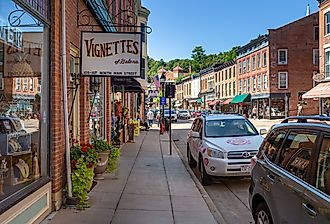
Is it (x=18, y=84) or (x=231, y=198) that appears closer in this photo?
(x=18, y=84)

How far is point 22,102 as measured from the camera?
5902 millimetres

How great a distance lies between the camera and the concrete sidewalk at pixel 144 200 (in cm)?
631

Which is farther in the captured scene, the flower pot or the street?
the flower pot

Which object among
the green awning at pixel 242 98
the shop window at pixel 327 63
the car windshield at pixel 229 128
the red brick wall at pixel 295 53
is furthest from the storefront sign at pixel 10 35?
the green awning at pixel 242 98

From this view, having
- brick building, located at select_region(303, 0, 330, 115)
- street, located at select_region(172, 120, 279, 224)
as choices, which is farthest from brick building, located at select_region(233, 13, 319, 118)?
street, located at select_region(172, 120, 279, 224)

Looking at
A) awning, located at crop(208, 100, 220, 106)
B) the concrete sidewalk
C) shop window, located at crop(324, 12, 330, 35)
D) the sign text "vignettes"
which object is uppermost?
shop window, located at crop(324, 12, 330, 35)

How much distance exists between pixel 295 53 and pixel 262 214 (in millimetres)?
49120

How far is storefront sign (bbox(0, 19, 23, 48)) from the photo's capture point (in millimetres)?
5285

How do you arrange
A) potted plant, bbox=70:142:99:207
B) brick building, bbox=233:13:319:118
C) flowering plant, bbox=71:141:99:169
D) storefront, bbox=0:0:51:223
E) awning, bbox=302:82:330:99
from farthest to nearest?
brick building, bbox=233:13:319:118, awning, bbox=302:82:330:99, flowering plant, bbox=71:141:99:169, potted plant, bbox=70:142:99:207, storefront, bbox=0:0:51:223

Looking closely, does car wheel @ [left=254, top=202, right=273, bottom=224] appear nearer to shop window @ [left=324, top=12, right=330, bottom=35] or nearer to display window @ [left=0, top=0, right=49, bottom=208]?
display window @ [left=0, top=0, right=49, bottom=208]

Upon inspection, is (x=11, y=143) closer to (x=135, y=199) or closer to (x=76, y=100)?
(x=135, y=199)

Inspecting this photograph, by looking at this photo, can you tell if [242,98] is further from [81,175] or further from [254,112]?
[81,175]

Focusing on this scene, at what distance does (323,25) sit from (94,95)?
3001 centimetres

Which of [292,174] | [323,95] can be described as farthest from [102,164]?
[323,95]
